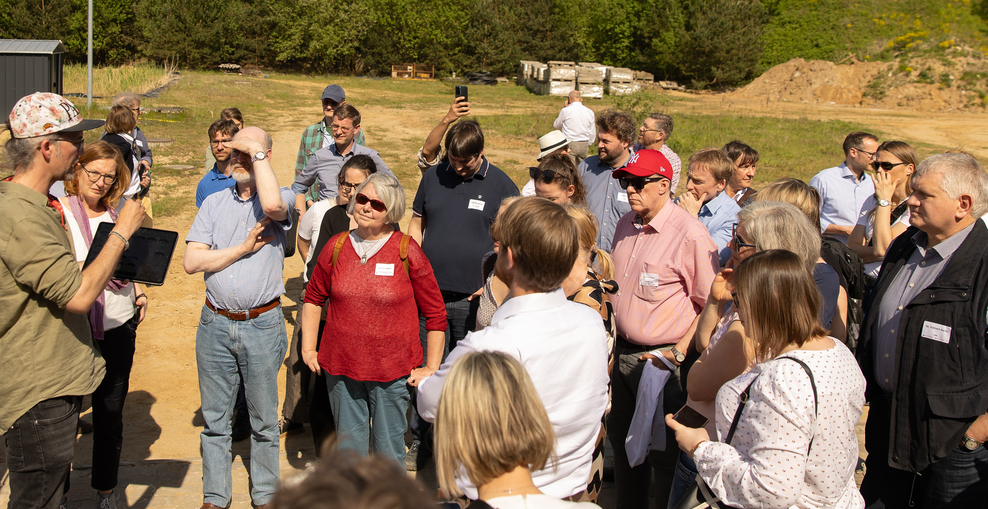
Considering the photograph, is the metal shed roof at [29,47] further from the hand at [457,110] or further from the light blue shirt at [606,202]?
the light blue shirt at [606,202]

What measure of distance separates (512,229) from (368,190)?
4.36 feet

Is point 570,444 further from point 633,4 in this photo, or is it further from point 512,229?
point 633,4

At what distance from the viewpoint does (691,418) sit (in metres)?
2.88

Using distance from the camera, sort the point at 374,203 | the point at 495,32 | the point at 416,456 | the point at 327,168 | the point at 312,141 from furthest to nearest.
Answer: the point at 495,32 < the point at 312,141 < the point at 327,168 < the point at 416,456 < the point at 374,203

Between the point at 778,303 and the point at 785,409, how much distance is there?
367 mm

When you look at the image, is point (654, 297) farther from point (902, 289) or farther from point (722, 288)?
point (902, 289)

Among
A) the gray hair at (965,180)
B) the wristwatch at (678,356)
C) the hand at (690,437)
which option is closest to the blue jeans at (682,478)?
the hand at (690,437)

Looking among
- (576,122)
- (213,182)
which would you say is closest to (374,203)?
(213,182)

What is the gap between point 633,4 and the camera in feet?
153

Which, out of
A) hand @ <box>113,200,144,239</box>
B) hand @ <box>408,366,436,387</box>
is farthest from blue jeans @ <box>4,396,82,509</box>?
hand @ <box>408,366,436,387</box>

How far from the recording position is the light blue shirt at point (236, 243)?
3516 mm

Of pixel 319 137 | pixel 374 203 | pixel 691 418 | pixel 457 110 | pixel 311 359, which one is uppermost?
pixel 457 110

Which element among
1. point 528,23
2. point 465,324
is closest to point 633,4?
point 528,23

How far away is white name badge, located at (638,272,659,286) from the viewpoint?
3594mm
